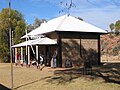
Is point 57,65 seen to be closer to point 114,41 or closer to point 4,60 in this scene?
point 4,60

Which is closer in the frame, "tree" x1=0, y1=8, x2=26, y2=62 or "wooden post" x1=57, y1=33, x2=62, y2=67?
"wooden post" x1=57, y1=33, x2=62, y2=67

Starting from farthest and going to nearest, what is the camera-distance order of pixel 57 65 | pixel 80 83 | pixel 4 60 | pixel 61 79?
pixel 4 60 < pixel 57 65 < pixel 61 79 < pixel 80 83

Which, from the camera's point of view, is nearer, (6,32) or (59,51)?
(59,51)

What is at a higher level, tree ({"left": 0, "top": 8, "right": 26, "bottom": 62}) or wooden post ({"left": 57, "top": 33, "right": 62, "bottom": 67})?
tree ({"left": 0, "top": 8, "right": 26, "bottom": 62})

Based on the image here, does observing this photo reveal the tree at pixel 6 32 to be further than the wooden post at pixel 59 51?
Yes

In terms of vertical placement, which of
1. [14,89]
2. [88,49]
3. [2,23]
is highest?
[2,23]

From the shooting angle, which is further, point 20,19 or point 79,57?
point 20,19

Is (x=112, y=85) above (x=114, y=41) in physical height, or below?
below

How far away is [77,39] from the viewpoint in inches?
1169

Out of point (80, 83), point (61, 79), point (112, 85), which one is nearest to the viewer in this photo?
point (112, 85)

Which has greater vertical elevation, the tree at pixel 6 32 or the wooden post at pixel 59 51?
the tree at pixel 6 32

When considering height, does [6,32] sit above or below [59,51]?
above

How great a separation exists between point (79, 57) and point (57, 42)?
2.95 metres

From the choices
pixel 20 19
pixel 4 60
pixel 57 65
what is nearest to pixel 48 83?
pixel 57 65
